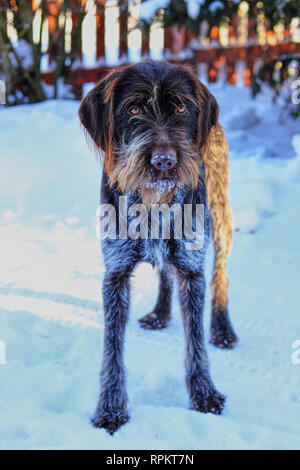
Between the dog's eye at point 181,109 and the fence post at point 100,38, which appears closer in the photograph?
the dog's eye at point 181,109

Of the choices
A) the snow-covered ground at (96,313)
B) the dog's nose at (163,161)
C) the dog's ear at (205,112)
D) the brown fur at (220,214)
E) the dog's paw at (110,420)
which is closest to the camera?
the dog's nose at (163,161)

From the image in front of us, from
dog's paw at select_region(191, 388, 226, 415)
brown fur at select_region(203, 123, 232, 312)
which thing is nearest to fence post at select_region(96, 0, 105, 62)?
brown fur at select_region(203, 123, 232, 312)

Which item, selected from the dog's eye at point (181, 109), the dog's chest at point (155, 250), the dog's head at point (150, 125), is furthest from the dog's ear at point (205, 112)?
the dog's chest at point (155, 250)

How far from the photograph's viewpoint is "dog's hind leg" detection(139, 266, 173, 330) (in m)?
3.84

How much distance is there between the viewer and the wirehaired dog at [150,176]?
2.44 meters

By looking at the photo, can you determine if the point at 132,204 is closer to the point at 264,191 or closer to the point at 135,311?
the point at 135,311

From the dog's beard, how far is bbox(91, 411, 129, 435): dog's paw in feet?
3.79

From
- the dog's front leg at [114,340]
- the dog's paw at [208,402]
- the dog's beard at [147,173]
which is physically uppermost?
the dog's beard at [147,173]

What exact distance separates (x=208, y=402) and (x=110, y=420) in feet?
1.87

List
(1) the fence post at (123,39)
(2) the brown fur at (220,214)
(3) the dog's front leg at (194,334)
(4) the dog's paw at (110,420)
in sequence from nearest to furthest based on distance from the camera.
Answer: (4) the dog's paw at (110,420), (3) the dog's front leg at (194,334), (2) the brown fur at (220,214), (1) the fence post at (123,39)

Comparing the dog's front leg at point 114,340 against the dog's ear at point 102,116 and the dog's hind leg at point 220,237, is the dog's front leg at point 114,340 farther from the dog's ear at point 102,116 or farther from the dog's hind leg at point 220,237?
the dog's hind leg at point 220,237

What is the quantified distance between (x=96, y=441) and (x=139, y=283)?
7.63 ft

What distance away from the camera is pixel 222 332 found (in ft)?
12.0

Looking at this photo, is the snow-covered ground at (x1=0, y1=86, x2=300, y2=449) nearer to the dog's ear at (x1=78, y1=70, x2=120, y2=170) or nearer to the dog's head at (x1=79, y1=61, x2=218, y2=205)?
the dog's head at (x1=79, y1=61, x2=218, y2=205)
